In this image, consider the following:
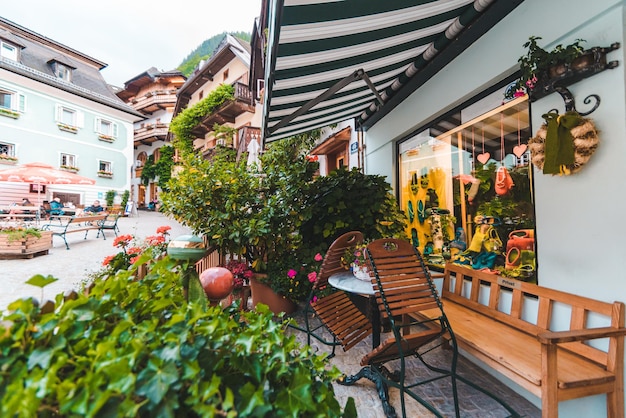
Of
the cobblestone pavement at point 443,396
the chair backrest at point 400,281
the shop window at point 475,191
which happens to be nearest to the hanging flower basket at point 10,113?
the shop window at point 475,191

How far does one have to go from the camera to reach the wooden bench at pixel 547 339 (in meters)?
1.50

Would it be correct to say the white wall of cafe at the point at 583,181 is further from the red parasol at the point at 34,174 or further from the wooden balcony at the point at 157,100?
the wooden balcony at the point at 157,100

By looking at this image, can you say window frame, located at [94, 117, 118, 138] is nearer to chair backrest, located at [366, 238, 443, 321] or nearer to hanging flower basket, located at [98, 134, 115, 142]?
hanging flower basket, located at [98, 134, 115, 142]

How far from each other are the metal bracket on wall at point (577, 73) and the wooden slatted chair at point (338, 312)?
1974mm

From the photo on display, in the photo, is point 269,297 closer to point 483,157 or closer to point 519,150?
point 483,157

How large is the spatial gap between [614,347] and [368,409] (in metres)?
1.54

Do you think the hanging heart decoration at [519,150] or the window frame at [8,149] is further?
the window frame at [8,149]

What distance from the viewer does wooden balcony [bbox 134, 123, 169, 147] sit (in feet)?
89.6

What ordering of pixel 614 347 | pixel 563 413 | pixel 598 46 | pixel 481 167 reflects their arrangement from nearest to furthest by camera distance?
pixel 614 347 → pixel 598 46 → pixel 563 413 → pixel 481 167

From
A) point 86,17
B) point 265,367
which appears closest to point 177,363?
point 265,367

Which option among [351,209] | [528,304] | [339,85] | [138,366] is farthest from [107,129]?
[528,304]

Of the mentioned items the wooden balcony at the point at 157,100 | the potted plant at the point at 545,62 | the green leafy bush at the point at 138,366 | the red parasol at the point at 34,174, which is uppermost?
the wooden balcony at the point at 157,100

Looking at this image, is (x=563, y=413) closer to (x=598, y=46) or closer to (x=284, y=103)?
(x=598, y=46)

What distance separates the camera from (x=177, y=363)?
2.17 feet
